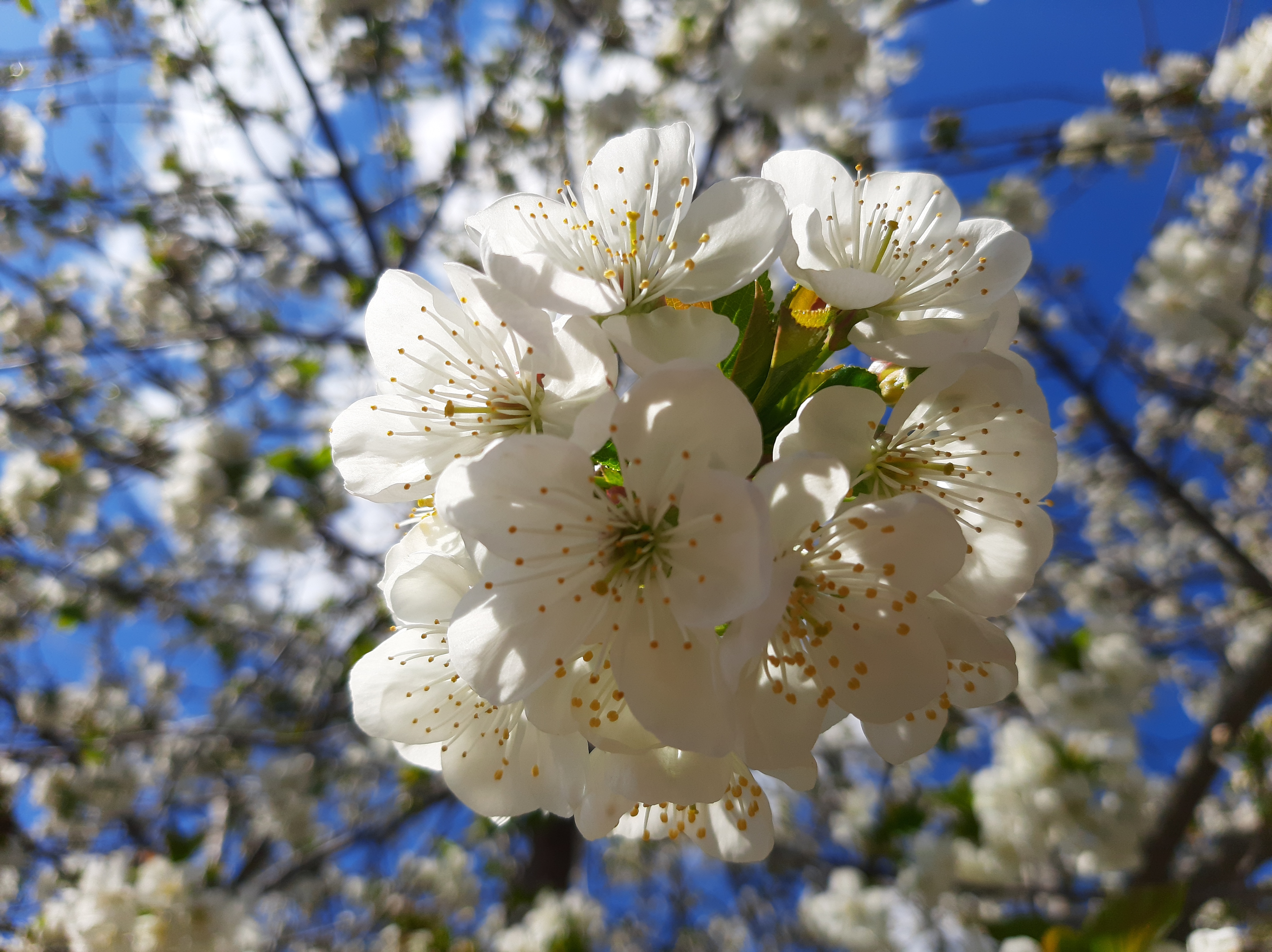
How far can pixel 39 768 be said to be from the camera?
15.0 feet

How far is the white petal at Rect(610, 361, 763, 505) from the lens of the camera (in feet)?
2.37

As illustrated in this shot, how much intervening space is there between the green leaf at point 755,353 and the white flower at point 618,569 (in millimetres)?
171

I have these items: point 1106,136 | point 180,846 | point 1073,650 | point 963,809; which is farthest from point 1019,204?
point 180,846

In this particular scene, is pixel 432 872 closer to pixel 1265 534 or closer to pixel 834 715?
pixel 834 715

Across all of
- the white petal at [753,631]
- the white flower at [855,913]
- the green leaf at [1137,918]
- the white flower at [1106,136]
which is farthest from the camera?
the white flower at [1106,136]

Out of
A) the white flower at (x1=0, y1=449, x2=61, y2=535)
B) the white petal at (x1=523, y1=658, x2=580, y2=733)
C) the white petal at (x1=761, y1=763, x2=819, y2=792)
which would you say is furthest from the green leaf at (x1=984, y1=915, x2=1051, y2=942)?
the white flower at (x1=0, y1=449, x2=61, y2=535)

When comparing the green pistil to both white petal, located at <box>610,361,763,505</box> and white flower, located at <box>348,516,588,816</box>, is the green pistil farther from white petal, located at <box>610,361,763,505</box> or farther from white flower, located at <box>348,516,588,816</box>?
white flower, located at <box>348,516,588,816</box>

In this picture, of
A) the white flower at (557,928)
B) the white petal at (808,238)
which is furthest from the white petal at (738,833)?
the white flower at (557,928)

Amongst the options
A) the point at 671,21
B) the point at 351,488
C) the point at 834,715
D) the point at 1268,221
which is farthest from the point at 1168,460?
the point at 351,488

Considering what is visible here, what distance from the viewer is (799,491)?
28.6 inches

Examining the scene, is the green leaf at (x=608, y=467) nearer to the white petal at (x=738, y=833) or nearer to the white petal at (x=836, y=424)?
the white petal at (x=836, y=424)

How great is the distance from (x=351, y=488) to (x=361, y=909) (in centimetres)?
656

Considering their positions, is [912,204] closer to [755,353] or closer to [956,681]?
[755,353]

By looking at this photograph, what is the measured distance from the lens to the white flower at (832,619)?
72cm
